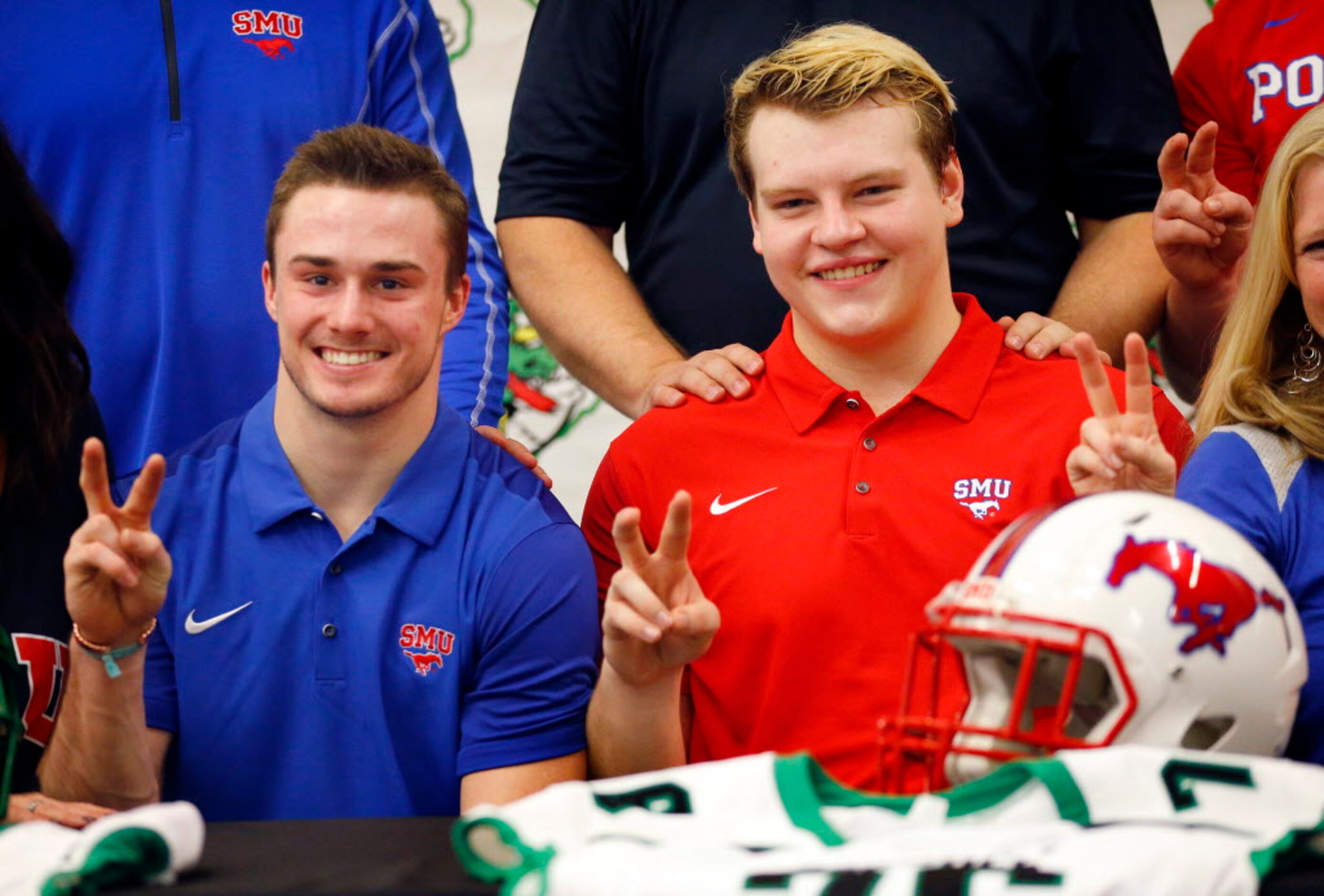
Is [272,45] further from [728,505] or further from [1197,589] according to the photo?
[1197,589]

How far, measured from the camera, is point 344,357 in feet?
7.01

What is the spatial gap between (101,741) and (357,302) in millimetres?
652

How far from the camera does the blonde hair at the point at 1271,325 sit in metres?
1.99

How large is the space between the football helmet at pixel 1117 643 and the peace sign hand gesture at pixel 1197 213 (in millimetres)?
732

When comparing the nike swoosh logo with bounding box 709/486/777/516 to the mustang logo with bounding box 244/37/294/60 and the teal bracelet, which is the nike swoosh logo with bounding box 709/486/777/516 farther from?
the mustang logo with bounding box 244/37/294/60

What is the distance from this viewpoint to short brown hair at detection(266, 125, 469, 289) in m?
2.19

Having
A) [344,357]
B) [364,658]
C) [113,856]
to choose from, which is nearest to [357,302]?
[344,357]

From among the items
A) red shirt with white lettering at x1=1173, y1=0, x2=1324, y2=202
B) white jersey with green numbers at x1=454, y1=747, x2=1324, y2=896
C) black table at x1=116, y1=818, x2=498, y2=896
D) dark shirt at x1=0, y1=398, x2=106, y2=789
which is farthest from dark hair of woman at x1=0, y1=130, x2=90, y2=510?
red shirt with white lettering at x1=1173, y1=0, x2=1324, y2=202

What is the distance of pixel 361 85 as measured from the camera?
260 centimetres

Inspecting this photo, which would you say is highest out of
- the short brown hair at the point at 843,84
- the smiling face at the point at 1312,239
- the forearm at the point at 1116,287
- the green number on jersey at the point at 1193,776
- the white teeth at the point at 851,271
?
the short brown hair at the point at 843,84

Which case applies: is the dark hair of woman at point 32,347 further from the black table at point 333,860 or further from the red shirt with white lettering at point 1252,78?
the red shirt with white lettering at point 1252,78

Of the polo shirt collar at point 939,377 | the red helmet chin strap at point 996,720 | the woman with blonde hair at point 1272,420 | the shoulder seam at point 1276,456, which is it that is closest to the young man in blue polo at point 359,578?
the polo shirt collar at point 939,377

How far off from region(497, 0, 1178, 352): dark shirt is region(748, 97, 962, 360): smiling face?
0.36m

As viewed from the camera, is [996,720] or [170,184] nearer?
[996,720]
